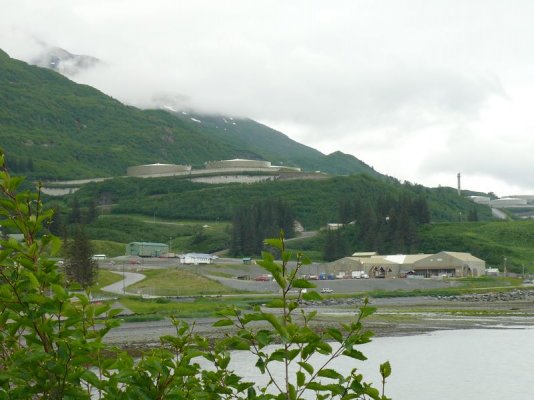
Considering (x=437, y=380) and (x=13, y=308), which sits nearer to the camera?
(x=13, y=308)

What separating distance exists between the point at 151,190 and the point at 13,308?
195607 millimetres

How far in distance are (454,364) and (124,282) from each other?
56678 mm

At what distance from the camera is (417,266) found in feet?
397

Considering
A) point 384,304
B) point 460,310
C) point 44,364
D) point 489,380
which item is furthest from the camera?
point 384,304

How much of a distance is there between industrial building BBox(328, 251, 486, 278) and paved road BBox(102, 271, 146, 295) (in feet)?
107

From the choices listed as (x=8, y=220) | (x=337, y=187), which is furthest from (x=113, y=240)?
(x=8, y=220)

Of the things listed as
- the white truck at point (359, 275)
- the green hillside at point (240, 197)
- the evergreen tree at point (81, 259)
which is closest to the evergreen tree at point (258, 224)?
the green hillside at point (240, 197)

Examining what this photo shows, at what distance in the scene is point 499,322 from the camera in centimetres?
5981

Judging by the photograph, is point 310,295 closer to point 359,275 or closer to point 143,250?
point 359,275

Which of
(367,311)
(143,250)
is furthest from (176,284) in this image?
(367,311)

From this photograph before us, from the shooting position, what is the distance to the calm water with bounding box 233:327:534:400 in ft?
106

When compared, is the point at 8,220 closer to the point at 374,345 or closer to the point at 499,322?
the point at 374,345

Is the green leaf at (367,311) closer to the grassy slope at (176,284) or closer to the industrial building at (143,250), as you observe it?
the grassy slope at (176,284)

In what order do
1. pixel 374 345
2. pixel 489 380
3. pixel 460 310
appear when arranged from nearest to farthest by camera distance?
pixel 489 380, pixel 374 345, pixel 460 310
